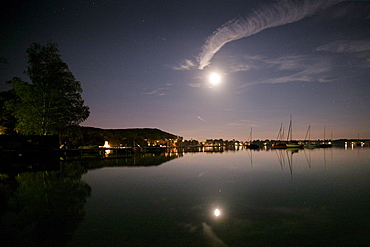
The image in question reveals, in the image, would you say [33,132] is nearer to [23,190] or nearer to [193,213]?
[23,190]

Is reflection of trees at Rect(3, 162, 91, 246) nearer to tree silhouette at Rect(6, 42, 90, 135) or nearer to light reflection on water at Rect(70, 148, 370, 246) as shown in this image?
light reflection on water at Rect(70, 148, 370, 246)

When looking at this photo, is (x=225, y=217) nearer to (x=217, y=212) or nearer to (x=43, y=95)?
(x=217, y=212)

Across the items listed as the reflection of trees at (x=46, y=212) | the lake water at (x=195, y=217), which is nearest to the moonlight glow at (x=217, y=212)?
the lake water at (x=195, y=217)

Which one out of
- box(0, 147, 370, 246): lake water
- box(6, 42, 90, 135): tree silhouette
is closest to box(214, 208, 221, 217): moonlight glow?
box(0, 147, 370, 246): lake water

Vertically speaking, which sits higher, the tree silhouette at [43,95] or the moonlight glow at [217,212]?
the tree silhouette at [43,95]

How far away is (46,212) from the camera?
8469 mm

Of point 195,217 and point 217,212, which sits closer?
point 195,217

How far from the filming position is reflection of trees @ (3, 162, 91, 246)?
630 centimetres

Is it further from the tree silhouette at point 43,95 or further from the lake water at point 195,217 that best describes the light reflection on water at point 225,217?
the tree silhouette at point 43,95

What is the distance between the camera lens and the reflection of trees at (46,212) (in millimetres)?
6297

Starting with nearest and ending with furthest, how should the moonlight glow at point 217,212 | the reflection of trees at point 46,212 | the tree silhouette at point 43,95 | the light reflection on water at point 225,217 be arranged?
the light reflection on water at point 225,217, the reflection of trees at point 46,212, the moonlight glow at point 217,212, the tree silhouette at point 43,95

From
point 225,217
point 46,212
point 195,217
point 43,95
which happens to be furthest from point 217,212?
point 43,95

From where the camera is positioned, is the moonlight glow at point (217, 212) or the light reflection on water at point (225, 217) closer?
the light reflection on water at point (225, 217)

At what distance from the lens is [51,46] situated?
34.4 m
